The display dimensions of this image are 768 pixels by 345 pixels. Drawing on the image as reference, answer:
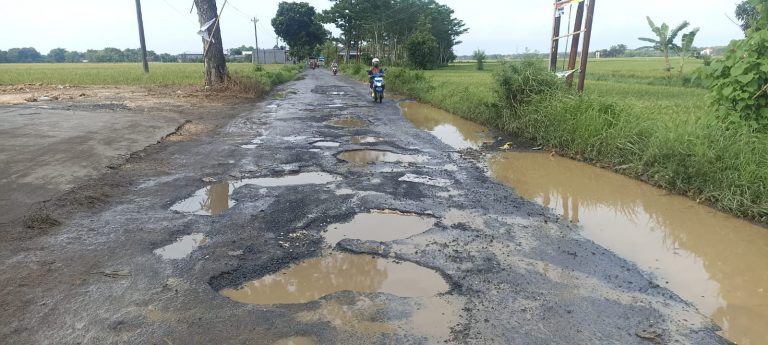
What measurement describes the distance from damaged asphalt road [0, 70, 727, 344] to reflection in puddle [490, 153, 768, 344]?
0.67ft

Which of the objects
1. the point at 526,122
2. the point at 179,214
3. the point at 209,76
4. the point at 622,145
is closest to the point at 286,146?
the point at 179,214

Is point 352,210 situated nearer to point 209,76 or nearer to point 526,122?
point 526,122

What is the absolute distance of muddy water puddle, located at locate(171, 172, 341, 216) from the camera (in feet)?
13.7

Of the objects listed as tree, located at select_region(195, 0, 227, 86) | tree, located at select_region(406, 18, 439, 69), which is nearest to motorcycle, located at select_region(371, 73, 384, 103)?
tree, located at select_region(195, 0, 227, 86)

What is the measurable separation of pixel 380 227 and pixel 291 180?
1710 mm

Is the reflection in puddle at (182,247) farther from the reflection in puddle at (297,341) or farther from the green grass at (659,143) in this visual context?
the green grass at (659,143)

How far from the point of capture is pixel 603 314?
8.40ft

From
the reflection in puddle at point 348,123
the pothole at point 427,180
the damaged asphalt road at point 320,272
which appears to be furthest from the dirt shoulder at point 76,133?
the pothole at point 427,180

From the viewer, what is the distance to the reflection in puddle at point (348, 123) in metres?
9.49

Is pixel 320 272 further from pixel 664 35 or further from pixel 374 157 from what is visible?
pixel 664 35

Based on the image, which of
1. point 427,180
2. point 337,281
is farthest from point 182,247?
point 427,180

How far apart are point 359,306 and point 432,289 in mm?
496

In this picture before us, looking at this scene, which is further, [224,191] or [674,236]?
[224,191]

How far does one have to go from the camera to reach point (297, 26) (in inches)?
2285
